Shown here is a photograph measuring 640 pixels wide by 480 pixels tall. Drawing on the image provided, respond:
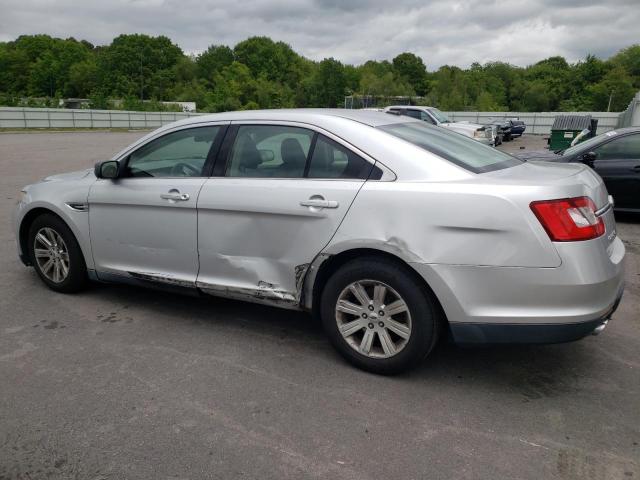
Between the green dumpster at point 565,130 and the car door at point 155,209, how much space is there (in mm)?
16576

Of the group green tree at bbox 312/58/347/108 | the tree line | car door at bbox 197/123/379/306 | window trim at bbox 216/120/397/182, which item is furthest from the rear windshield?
green tree at bbox 312/58/347/108

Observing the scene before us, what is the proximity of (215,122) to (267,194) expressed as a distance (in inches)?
33.3

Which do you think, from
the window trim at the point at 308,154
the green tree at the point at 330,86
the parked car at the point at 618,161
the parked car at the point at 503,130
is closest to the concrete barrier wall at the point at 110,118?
the parked car at the point at 503,130

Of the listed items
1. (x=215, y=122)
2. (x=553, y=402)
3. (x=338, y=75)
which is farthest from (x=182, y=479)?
(x=338, y=75)

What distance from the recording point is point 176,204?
4094 mm

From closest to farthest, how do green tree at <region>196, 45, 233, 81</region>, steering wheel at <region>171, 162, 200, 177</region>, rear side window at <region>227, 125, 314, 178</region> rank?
rear side window at <region>227, 125, 314, 178</region>
steering wheel at <region>171, 162, 200, 177</region>
green tree at <region>196, 45, 233, 81</region>

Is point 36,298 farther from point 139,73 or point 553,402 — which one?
point 139,73

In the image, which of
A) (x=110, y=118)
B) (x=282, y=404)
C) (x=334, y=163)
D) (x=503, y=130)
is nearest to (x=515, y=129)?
(x=503, y=130)

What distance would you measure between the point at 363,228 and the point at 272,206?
0.67 m

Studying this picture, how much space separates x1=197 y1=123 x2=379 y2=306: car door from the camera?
11.5ft

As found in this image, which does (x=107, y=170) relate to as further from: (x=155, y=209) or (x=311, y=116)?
(x=311, y=116)

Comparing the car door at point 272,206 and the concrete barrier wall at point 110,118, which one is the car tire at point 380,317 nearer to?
the car door at point 272,206

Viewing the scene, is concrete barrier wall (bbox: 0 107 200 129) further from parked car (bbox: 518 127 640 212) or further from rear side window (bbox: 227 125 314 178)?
rear side window (bbox: 227 125 314 178)

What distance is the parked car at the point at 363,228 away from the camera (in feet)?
9.86
